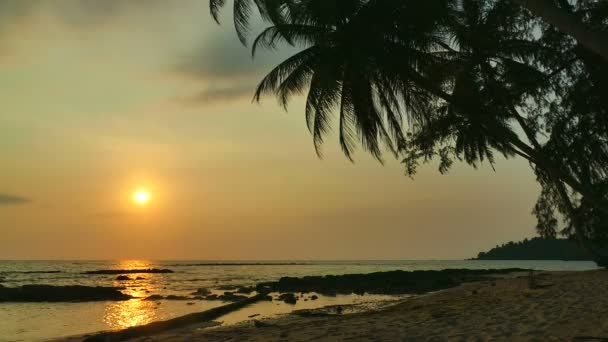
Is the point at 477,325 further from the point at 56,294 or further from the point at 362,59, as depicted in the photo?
the point at 56,294

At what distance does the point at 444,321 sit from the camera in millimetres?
10500

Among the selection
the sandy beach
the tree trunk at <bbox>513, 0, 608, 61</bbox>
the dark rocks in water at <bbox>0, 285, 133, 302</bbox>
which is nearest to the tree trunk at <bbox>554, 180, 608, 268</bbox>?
the sandy beach

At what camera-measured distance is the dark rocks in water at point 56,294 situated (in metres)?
29.0

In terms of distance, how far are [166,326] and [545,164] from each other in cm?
1231

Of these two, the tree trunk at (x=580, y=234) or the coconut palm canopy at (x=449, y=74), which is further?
A: the tree trunk at (x=580, y=234)

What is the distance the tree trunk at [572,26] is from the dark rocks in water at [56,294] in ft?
92.9

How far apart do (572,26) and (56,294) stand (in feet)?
101

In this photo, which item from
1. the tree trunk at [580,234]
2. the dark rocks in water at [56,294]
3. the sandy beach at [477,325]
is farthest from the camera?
the dark rocks in water at [56,294]

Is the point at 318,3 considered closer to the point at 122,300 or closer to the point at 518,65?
the point at 518,65

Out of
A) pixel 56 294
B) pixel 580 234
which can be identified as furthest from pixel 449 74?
pixel 56 294

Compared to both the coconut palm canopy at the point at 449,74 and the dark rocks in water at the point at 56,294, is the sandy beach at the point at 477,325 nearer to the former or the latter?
the coconut palm canopy at the point at 449,74

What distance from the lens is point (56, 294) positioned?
29.9 metres

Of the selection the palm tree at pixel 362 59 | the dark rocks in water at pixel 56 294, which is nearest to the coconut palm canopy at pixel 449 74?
the palm tree at pixel 362 59

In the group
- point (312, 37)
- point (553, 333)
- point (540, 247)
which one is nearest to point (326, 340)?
point (553, 333)
